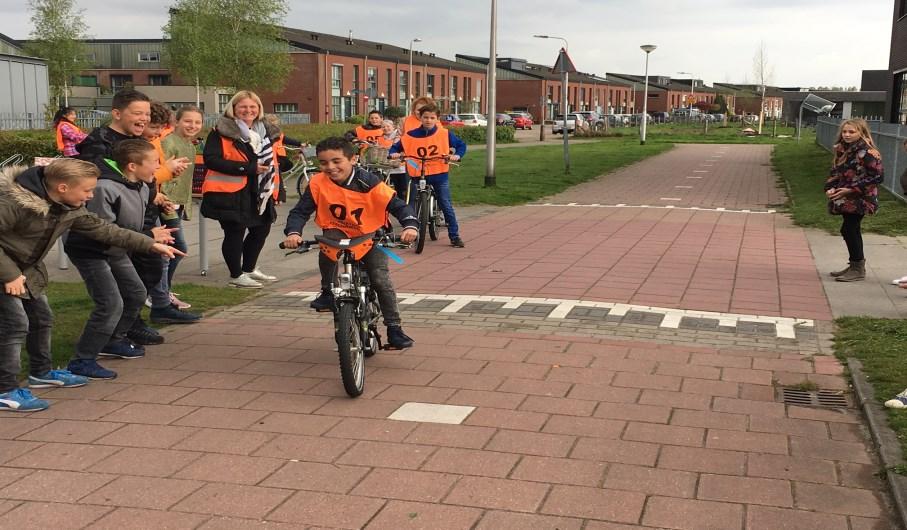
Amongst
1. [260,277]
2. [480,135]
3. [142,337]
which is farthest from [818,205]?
[480,135]

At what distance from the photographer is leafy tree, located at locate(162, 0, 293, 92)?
61.7m

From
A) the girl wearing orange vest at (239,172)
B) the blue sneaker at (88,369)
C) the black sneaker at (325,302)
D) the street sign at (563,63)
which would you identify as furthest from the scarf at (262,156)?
the street sign at (563,63)

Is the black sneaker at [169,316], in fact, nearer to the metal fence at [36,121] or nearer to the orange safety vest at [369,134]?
the orange safety vest at [369,134]

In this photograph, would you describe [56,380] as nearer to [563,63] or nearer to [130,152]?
[130,152]

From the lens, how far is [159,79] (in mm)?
88312

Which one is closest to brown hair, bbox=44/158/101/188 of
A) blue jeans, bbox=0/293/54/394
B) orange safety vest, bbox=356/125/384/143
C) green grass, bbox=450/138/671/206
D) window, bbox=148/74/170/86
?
blue jeans, bbox=0/293/54/394

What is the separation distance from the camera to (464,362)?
6016 millimetres

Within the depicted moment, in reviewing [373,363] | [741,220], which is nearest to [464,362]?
[373,363]

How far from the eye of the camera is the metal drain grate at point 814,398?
520 cm

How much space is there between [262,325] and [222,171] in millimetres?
1726

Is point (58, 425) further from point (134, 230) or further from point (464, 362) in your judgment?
point (464, 362)

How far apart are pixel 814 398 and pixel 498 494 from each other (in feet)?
7.71

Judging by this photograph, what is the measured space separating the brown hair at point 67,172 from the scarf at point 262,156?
3.32 metres

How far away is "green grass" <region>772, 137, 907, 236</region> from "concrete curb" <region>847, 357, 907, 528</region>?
7533 millimetres
